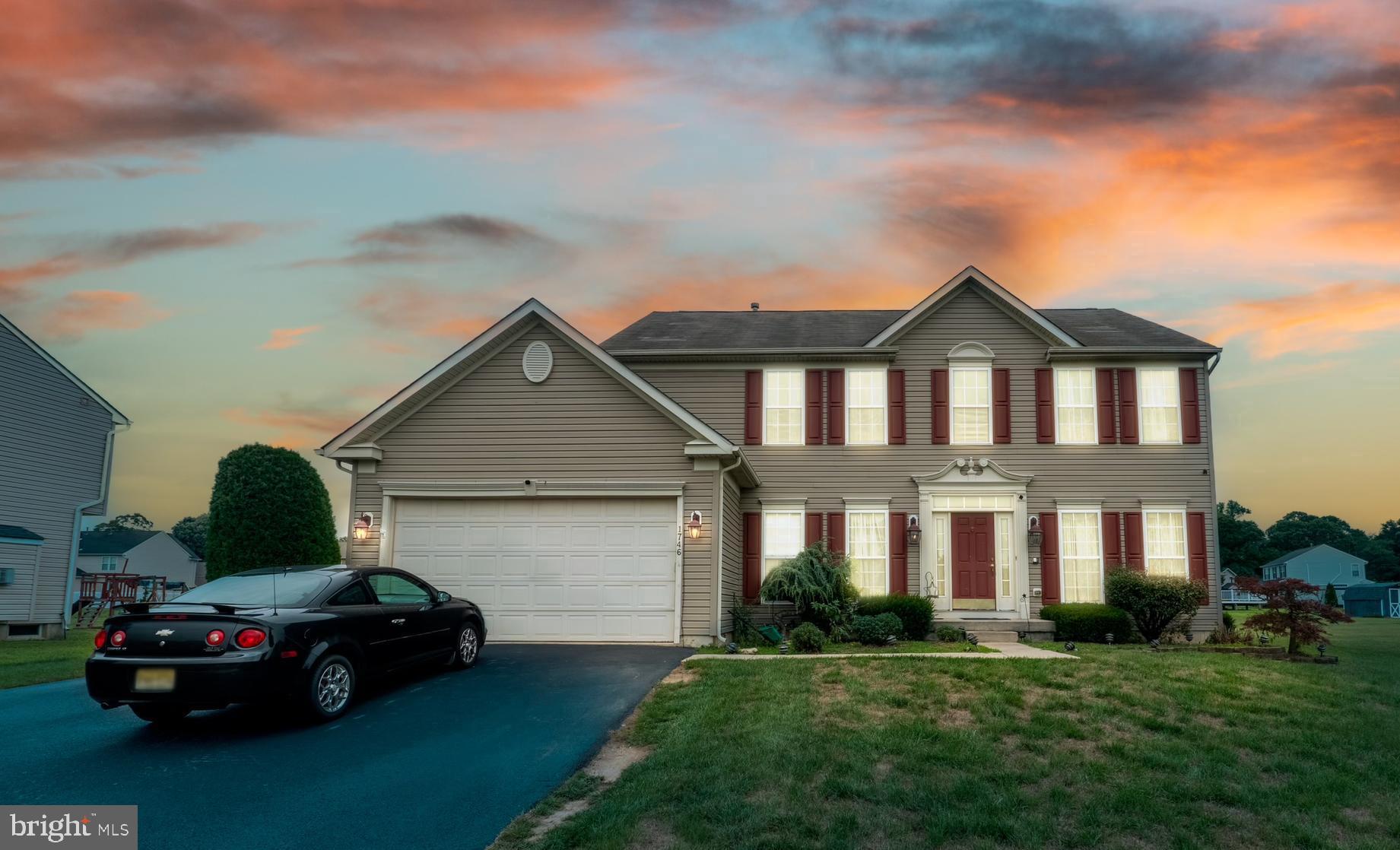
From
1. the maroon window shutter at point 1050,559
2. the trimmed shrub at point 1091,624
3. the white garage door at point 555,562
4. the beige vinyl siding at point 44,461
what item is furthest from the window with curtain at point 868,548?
the beige vinyl siding at point 44,461

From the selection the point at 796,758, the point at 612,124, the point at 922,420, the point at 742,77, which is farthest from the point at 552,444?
the point at 796,758

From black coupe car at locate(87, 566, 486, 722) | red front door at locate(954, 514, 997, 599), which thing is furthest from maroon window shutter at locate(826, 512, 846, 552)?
black coupe car at locate(87, 566, 486, 722)

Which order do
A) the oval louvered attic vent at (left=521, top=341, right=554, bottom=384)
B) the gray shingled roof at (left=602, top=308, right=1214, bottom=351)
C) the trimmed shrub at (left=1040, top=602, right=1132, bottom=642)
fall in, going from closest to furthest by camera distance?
the oval louvered attic vent at (left=521, top=341, right=554, bottom=384)
the trimmed shrub at (left=1040, top=602, right=1132, bottom=642)
the gray shingled roof at (left=602, top=308, right=1214, bottom=351)

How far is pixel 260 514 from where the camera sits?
18.4 meters

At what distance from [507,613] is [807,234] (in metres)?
9.04

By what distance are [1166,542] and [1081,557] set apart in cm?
175

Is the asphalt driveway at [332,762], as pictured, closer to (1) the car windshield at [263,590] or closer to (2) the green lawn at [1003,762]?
(2) the green lawn at [1003,762]

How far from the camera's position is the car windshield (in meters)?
8.90

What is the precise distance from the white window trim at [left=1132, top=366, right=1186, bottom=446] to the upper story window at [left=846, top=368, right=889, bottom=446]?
5.12 metres

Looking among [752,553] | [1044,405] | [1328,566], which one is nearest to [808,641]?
[752,553]

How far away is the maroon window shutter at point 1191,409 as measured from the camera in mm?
19109

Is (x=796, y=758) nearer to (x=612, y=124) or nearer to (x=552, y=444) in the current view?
(x=552, y=444)

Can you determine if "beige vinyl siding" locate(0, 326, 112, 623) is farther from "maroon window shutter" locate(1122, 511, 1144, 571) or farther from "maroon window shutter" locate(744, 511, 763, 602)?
"maroon window shutter" locate(1122, 511, 1144, 571)

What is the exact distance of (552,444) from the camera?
15.5 metres
